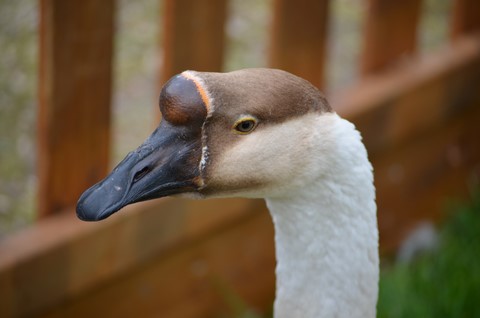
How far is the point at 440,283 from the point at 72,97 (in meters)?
2.20

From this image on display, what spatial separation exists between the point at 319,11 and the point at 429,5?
2.80 m

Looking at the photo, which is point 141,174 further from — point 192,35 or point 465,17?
point 465,17

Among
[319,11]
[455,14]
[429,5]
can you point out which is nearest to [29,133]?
[319,11]

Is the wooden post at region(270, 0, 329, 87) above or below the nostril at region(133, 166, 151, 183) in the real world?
below

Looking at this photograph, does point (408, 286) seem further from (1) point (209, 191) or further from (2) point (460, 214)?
(1) point (209, 191)

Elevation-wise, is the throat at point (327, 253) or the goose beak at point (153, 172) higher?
the goose beak at point (153, 172)

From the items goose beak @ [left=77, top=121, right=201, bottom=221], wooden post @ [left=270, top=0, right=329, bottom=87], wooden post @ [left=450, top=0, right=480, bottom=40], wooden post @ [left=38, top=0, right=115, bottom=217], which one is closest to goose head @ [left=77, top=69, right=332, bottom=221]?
goose beak @ [left=77, top=121, right=201, bottom=221]

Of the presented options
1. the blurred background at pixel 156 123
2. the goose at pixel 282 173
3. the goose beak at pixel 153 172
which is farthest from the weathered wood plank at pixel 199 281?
the goose beak at pixel 153 172

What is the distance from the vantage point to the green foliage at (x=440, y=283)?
4258 mm

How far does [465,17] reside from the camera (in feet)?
17.4

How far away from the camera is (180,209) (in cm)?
398

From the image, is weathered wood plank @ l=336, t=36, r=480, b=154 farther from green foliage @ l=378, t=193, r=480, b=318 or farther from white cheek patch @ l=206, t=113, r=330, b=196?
white cheek patch @ l=206, t=113, r=330, b=196

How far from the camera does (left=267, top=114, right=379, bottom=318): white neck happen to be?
2451mm

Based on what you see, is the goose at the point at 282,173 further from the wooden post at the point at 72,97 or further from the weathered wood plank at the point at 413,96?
the weathered wood plank at the point at 413,96
